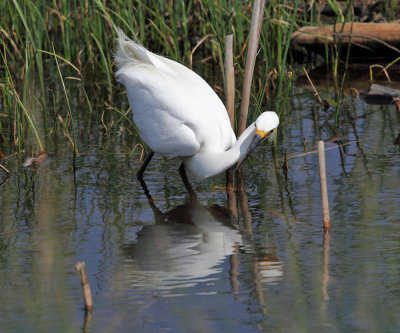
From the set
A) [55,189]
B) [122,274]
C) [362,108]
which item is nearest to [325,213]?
[122,274]

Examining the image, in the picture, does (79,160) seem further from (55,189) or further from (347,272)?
(347,272)

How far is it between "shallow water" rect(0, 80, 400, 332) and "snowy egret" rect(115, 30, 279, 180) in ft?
0.91

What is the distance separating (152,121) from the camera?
5.50m

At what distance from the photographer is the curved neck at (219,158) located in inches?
199

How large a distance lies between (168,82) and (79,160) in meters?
1.09

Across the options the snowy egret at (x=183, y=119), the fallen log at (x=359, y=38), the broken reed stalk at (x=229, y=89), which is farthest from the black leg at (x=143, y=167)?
the fallen log at (x=359, y=38)

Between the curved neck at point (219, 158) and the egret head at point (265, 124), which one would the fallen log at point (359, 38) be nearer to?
the curved neck at point (219, 158)

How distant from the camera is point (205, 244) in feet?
14.6

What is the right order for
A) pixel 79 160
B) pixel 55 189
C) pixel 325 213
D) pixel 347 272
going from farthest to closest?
pixel 79 160
pixel 55 189
pixel 325 213
pixel 347 272

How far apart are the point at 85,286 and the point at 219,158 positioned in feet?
6.60

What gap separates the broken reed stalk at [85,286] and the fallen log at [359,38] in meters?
5.63

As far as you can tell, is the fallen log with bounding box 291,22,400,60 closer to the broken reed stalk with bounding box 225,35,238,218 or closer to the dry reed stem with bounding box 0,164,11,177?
the broken reed stalk with bounding box 225,35,238,218

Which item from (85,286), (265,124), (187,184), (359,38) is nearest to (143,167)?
(187,184)

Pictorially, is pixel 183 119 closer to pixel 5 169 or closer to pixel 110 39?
pixel 5 169
